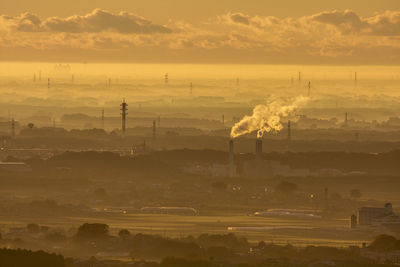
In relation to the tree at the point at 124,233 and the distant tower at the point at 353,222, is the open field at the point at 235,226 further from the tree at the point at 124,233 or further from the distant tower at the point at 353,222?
the tree at the point at 124,233

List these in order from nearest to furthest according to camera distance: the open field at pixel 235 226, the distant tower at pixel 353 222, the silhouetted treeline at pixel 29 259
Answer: the silhouetted treeline at pixel 29 259, the open field at pixel 235 226, the distant tower at pixel 353 222

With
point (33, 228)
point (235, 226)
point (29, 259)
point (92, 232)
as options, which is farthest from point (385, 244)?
point (29, 259)

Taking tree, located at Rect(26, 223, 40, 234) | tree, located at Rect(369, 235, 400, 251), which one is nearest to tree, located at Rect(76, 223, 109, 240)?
tree, located at Rect(26, 223, 40, 234)

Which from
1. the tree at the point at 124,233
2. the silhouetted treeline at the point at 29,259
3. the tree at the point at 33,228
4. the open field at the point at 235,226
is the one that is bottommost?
the open field at the point at 235,226

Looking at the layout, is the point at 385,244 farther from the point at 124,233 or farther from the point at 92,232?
the point at 92,232

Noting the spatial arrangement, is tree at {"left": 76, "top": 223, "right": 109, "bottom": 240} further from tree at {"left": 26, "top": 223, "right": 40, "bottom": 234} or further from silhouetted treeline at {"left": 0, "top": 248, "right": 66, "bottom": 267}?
silhouetted treeline at {"left": 0, "top": 248, "right": 66, "bottom": 267}

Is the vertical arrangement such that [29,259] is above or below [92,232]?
above

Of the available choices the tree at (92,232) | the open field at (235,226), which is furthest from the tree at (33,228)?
the tree at (92,232)

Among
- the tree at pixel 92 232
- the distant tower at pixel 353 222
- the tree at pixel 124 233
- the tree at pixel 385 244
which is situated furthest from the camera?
the distant tower at pixel 353 222

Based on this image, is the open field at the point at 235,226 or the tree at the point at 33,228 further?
the tree at the point at 33,228
